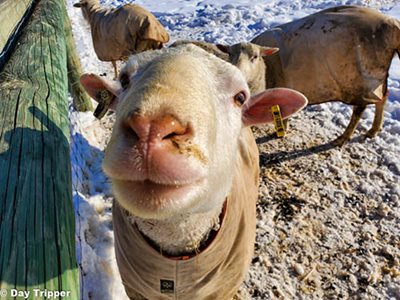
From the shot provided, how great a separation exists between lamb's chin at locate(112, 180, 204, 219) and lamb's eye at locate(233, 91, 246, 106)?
0.86m

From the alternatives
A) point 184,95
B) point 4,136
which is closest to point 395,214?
point 184,95

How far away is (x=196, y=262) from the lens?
2107mm

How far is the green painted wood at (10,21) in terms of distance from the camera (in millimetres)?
2354

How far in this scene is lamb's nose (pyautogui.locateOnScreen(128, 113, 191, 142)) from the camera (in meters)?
1.22

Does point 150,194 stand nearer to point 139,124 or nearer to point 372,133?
point 139,124

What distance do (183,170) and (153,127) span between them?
0.61 feet

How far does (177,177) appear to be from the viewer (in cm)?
130

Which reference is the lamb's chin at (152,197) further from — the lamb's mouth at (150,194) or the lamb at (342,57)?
the lamb at (342,57)

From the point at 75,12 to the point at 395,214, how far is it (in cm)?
1051

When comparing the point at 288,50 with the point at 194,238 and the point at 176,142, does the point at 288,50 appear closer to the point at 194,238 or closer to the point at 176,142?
the point at 194,238

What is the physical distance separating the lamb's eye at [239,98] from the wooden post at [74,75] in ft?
10.5

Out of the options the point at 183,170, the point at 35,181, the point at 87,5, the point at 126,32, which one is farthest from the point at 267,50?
the point at 87,5

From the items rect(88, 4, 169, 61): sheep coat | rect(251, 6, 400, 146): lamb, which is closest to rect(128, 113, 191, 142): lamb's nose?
rect(251, 6, 400, 146): lamb

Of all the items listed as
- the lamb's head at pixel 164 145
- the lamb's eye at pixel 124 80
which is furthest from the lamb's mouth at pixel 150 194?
the lamb's eye at pixel 124 80
